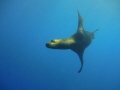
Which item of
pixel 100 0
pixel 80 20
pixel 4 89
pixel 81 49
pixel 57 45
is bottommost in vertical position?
pixel 57 45

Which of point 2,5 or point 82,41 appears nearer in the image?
point 82,41

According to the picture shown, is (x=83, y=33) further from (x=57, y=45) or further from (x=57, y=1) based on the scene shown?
(x=57, y=1)

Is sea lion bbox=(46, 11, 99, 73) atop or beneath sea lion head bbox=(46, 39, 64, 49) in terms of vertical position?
atop

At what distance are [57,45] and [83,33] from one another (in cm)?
117

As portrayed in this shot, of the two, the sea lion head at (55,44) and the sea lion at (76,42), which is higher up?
the sea lion at (76,42)

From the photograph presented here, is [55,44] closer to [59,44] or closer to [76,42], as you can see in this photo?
[59,44]

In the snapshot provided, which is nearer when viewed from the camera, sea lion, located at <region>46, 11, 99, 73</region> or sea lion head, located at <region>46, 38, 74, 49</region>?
sea lion head, located at <region>46, 38, 74, 49</region>

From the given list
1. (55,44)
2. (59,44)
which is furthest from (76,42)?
(55,44)

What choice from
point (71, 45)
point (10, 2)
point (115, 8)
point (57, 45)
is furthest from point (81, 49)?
point (10, 2)

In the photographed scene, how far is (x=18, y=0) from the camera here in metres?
9.92

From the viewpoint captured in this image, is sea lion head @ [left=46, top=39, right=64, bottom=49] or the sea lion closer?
sea lion head @ [left=46, top=39, right=64, bottom=49]

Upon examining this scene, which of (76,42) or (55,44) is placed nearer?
(55,44)

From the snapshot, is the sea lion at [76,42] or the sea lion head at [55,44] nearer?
the sea lion head at [55,44]

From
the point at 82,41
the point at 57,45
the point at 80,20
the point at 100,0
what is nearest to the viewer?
the point at 57,45
